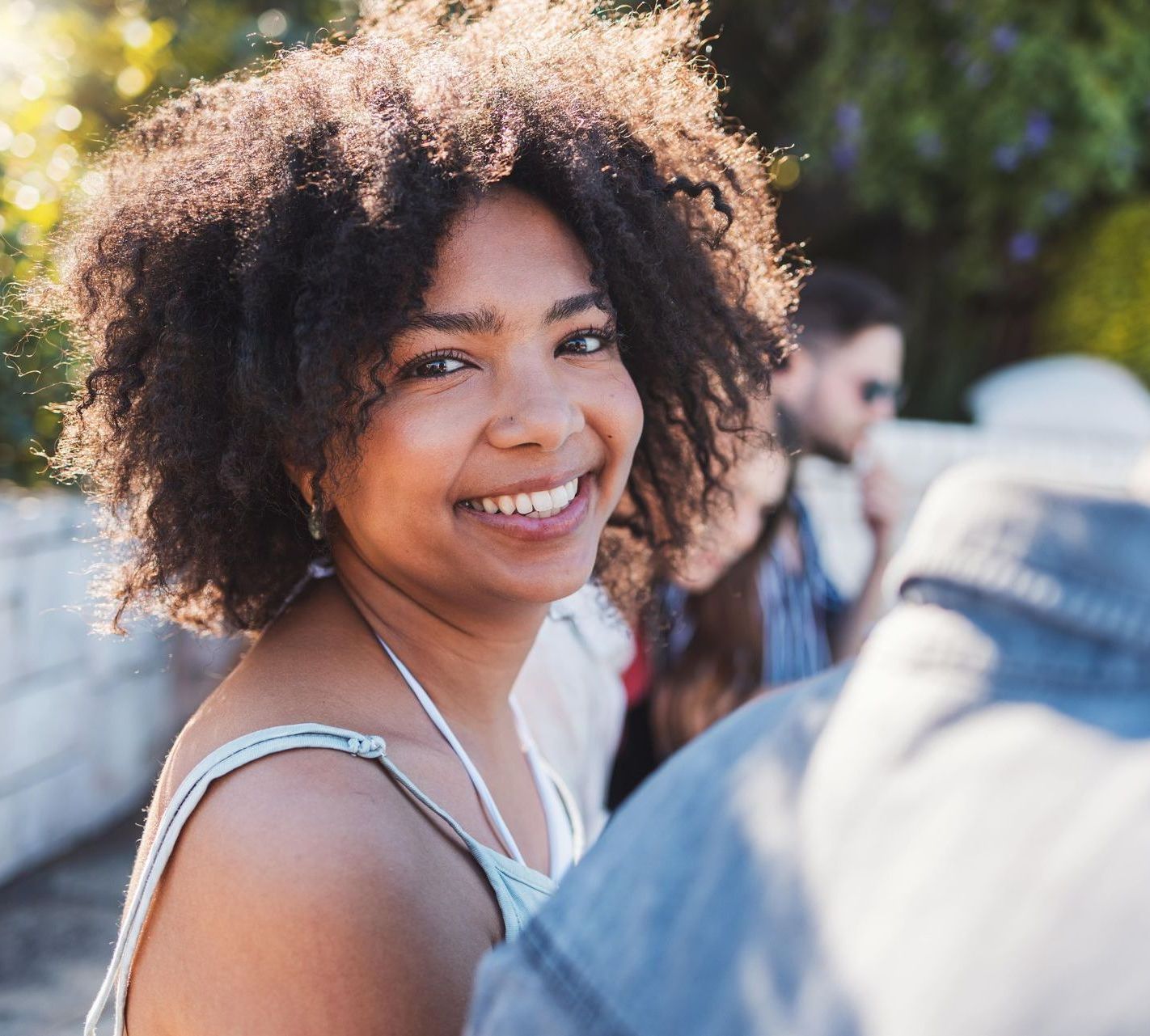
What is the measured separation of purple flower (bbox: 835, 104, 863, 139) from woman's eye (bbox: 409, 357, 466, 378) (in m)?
6.44

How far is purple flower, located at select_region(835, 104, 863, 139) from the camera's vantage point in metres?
7.58

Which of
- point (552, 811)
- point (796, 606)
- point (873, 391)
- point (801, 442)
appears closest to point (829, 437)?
point (873, 391)

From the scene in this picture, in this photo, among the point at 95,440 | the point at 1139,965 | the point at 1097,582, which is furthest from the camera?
the point at 95,440

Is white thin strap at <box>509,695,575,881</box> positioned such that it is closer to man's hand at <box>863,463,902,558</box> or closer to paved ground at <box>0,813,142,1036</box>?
paved ground at <box>0,813,142,1036</box>

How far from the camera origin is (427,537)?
71.2 inches

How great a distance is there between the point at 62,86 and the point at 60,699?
226cm

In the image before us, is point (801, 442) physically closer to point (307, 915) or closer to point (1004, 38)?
point (307, 915)

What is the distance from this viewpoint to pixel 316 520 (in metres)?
1.92

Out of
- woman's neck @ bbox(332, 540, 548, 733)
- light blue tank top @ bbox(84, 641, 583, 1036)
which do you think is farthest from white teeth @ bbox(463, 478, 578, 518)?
light blue tank top @ bbox(84, 641, 583, 1036)

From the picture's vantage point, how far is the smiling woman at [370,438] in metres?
1.42

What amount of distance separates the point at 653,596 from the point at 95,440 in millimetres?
1204

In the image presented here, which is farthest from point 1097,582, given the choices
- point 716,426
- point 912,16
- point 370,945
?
point 912,16

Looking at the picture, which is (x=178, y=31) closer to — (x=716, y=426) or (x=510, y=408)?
(x=716, y=426)

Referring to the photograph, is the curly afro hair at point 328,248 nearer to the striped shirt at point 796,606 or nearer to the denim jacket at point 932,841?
the denim jacket at point 932,841
